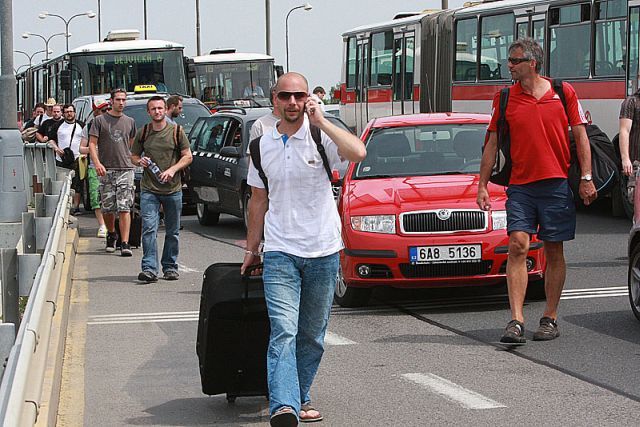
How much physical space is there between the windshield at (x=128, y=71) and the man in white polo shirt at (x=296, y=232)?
2316 cm

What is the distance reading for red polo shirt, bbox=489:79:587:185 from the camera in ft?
30.5

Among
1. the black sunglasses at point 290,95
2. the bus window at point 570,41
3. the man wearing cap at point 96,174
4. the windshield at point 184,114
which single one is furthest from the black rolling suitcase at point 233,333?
the windshield at point 184,114

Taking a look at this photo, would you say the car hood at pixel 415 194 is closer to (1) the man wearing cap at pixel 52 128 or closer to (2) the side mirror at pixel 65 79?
(1) the man wearing cap at pixel 52 128

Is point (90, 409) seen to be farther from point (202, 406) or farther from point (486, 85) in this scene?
point (486, 85)

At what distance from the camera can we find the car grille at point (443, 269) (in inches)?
427

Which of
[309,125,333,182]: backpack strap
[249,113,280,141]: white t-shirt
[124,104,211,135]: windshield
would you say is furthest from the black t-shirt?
[309,125,333,182]: backpack strap

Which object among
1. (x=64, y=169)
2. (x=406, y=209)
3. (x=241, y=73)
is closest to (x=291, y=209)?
(x=406, y=209)

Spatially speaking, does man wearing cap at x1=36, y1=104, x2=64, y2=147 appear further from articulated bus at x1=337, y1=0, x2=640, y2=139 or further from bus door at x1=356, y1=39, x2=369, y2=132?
bus door at x1=356, y1=39, x2=369, y2=132

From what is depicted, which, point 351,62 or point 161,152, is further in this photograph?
point 351,62

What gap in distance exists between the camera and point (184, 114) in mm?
23312

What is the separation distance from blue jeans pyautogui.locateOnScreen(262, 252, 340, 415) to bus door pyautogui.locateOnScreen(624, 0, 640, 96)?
13093mm

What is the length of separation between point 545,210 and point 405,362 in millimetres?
1405

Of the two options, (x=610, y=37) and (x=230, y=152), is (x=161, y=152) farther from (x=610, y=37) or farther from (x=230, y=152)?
(x=610, y=37)

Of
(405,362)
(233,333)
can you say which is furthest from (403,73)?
(233,333)
